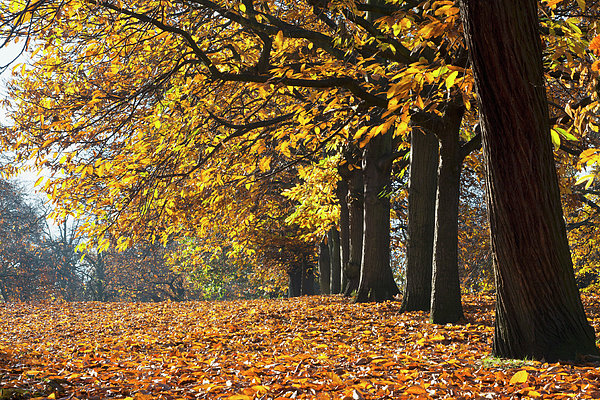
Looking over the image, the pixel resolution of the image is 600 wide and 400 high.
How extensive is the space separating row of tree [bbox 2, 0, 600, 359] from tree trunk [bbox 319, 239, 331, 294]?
4.24 meters

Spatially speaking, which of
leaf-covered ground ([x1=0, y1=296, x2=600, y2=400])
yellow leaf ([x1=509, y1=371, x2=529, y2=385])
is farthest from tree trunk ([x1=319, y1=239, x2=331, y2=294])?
yellow leaf ([x1=509, y1=371, x2=529, y2=385])

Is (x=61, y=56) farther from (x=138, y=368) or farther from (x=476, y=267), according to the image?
(x=476, y=267)

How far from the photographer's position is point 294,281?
78.0ft

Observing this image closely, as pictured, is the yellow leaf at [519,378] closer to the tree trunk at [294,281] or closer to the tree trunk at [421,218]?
the tree trunk at [421,218]

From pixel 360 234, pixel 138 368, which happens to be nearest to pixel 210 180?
pixel 138 368

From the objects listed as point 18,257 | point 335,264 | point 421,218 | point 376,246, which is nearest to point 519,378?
point 421,218

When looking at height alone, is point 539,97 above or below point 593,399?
above

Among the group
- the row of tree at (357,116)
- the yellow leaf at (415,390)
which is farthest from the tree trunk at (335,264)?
the yellow leaf at (415,390)

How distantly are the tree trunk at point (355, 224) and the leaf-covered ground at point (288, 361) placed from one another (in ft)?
7.71

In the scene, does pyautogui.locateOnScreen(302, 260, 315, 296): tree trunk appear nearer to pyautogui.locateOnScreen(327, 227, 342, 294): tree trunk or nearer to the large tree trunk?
pyautogui.locateOnScreen(327, 227, 342, 294): tree trunk

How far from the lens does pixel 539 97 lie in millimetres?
4434

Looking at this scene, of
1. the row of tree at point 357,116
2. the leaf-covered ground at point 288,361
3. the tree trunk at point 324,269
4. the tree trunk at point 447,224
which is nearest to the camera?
the leaf-covered ground at point 288,361

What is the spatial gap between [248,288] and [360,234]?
78.7ft

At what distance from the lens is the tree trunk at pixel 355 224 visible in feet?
42.9
